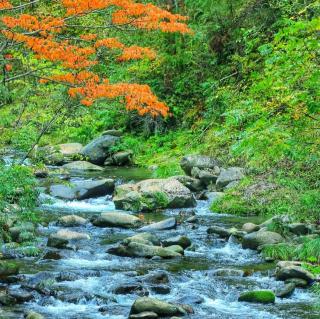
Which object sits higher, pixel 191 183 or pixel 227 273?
pixel 227 273

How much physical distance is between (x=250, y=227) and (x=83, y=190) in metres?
5.27

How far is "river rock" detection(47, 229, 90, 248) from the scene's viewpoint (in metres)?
11.2

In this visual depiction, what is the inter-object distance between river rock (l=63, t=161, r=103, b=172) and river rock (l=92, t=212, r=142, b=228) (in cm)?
756

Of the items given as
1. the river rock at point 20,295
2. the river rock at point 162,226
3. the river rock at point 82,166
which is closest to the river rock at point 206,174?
the river rock at point 82,166

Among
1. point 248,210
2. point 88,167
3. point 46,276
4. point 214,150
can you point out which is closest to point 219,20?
point 214,150

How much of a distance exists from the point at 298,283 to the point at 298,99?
3.22 meters

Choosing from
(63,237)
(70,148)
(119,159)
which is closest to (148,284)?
(63,237)

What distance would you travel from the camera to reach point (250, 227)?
12383mm

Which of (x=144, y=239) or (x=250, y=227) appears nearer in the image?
(x=144, y=239)

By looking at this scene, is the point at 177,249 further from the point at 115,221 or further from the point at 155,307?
the point at 155,307

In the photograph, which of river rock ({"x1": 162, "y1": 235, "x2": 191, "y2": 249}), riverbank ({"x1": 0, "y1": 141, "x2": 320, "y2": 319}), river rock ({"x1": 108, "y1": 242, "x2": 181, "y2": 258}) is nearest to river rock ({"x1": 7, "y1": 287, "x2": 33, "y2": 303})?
riverbank ({"x1": 0, "y1": 141, "x2": 320, "y2": 319})

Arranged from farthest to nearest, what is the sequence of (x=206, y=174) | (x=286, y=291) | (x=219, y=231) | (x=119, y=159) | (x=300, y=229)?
(x=119, y=159), (x=206, y=174), (x=219, y=231), (x=300, y=229), (x=286, y=291)

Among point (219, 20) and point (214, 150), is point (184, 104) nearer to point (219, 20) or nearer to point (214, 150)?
point (219, 20)

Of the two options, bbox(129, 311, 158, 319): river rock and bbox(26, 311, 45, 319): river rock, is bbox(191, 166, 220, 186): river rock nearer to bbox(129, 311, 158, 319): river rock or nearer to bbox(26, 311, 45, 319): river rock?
bbox(129, 311, 158, 319): river rock
